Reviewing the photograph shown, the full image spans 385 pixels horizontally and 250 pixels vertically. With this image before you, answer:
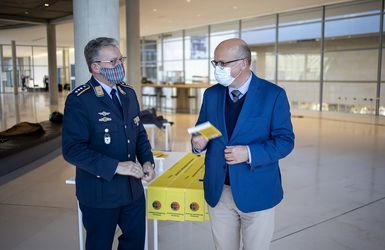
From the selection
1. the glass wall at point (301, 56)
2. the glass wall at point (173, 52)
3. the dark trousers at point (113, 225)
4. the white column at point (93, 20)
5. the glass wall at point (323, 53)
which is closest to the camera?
the dark trousers at point (113, 225)

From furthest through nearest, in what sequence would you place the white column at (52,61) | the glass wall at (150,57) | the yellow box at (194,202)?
the glass wall at (150,57), the white column at (52,61), the yellow box at (194,202)

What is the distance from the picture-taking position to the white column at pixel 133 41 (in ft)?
37.9

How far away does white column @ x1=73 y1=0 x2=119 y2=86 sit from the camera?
3.21 m

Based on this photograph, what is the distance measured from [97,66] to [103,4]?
146 centimetres

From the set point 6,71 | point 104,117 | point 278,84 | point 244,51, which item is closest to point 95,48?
point 104,117

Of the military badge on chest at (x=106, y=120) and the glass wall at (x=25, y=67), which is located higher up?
the glass wall at (x=25, y=67)

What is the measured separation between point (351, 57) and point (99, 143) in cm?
1349

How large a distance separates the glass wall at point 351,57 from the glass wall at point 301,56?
1.41ft

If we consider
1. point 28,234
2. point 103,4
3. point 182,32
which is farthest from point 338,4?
point 28,234

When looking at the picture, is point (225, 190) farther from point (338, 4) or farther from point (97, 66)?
point (338, 4)

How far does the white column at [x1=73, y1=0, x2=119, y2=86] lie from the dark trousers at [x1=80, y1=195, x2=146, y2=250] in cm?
166

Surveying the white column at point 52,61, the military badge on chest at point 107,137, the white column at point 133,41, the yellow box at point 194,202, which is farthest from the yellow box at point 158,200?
the white column at point 52,61

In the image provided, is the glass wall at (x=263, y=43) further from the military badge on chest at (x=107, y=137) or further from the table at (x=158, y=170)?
the military badge on chest at (x=107, y=137)

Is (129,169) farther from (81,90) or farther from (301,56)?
(301,56)
